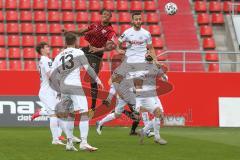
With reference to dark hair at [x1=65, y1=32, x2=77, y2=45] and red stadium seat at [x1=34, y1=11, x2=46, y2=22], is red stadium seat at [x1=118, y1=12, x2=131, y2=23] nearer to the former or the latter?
red stadium seat at [x1=34, y1=11, x2=46, y2=22]

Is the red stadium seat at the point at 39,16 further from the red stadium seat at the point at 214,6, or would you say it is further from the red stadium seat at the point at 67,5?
the red stadium seat at the point at 214,6

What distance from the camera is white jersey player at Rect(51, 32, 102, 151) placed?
1258 centimetres

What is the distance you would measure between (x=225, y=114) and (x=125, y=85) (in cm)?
572

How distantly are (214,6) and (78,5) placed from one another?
6020 millimetres

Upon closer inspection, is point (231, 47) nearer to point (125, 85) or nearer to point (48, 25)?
point (48, 25)

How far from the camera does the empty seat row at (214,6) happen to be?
96.4 feet

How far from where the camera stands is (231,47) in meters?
27.4

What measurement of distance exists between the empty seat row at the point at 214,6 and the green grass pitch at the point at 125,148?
12.8 m

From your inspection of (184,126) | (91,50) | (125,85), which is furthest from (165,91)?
(91,50)

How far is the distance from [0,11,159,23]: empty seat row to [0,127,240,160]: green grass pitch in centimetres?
1036

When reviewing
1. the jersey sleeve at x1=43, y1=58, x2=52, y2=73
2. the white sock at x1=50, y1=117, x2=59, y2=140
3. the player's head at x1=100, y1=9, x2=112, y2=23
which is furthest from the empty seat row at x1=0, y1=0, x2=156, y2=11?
the white sock at x1=50, y1=117, x2=59, y2=140

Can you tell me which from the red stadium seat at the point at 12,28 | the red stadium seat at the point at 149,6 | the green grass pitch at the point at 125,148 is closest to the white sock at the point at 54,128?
the green grass pitch at the point at 125,148

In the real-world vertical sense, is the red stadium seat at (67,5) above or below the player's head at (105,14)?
above

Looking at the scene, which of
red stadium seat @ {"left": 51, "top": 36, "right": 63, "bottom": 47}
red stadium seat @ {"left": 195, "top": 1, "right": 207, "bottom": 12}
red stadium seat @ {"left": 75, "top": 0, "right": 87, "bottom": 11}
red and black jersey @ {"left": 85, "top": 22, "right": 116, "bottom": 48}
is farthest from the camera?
red stadium seat @ {"left": 195, "top": 1, "right": 207, "bottom": 12}
